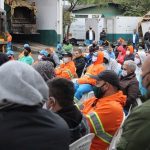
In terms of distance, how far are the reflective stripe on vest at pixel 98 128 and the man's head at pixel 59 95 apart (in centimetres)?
78

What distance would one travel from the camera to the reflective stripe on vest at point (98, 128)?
4964 mm

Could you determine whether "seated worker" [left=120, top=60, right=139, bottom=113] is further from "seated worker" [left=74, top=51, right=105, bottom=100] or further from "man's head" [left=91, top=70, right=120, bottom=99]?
"man's head" [left=91, top=70, right=120, bottom=99]

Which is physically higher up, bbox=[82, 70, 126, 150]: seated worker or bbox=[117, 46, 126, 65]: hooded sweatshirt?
bbox=[82, 70, 126, 150]: seated worker

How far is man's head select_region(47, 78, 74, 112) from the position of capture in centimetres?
419

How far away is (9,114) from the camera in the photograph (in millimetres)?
2645

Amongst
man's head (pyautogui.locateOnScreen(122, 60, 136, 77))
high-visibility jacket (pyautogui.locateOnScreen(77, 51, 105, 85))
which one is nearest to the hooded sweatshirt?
high-visibility jacket (pyautogui.locateOnScreen(77, 51, 105, 85))

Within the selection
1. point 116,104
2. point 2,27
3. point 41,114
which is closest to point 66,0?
point 2,27

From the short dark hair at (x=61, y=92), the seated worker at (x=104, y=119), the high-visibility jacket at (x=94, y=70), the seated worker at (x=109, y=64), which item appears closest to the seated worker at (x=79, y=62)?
the seated worker at (x=109, y=64)

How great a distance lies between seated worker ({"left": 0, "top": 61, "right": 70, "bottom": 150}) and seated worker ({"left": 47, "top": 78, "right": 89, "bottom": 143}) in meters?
1.33

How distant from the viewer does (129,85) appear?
7.83 meters

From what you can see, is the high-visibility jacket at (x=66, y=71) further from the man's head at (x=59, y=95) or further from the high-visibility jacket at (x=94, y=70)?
the man's head at (x=59, y=95)

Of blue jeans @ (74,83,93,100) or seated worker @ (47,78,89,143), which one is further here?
blue jeans @ (74,83,93,100)

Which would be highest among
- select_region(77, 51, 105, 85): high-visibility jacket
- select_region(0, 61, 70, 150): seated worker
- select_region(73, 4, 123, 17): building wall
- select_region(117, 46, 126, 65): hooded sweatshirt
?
select_region(73, 4, 123, 17): building wall

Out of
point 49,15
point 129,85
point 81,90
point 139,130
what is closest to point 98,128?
point 139,130
